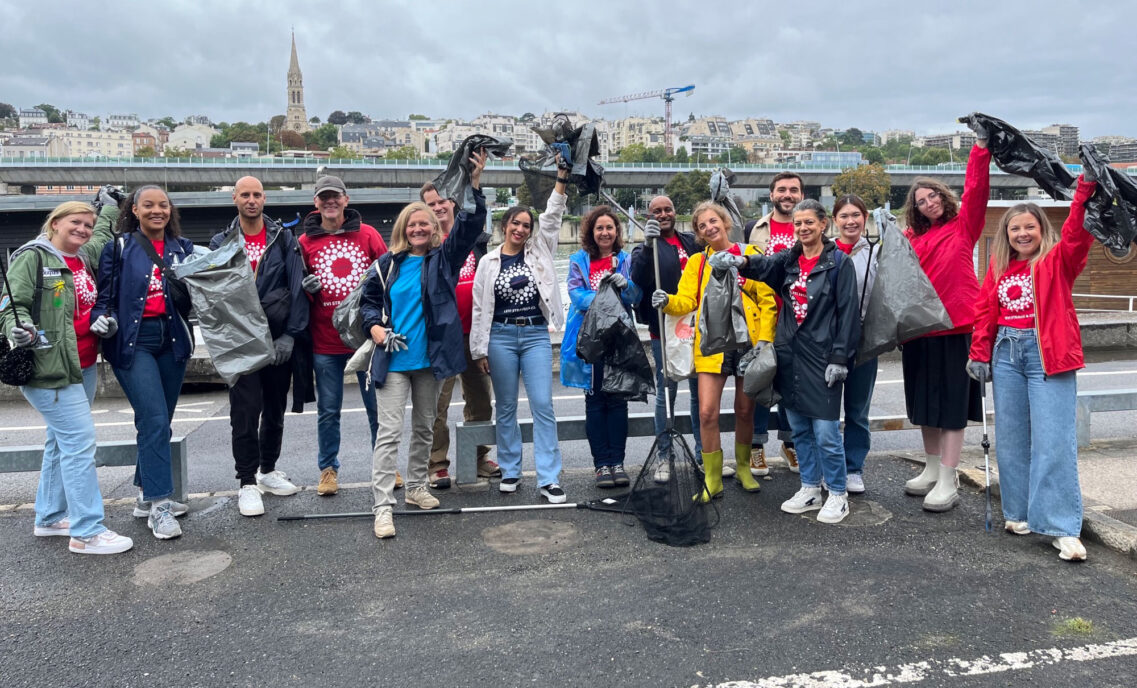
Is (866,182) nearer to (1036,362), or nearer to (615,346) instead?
(615,346)

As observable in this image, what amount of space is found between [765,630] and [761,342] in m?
2.12

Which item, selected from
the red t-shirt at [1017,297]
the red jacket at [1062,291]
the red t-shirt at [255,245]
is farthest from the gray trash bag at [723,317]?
the red t-shirt at [255,245]

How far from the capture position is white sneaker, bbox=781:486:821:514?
5.25m

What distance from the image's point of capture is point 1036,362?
4.51 meters

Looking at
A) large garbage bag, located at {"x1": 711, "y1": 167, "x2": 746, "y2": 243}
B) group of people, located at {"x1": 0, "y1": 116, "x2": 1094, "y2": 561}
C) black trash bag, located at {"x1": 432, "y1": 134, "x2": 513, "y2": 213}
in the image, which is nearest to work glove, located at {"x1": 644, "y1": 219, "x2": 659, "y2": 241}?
group of people, located at {"x1": 0, "y1": 116, "x2": 1094, "y2": 561}

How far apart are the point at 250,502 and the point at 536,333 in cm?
217

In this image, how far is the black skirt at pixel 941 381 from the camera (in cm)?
520

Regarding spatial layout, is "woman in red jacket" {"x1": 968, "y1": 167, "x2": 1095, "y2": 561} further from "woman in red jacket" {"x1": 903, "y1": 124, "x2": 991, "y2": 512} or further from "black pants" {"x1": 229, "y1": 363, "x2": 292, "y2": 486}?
"black pants" {"x1": 229, "y1": 363, "x2": 292, "y2": 486}

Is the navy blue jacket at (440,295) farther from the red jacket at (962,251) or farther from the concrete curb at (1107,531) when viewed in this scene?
the concrete curb at (1107,531)

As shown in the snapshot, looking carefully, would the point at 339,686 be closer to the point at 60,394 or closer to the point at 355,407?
the point at 60,394

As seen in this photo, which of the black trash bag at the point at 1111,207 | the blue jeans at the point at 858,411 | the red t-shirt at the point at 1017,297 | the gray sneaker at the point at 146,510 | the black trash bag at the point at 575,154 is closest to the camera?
the black trash bag at the point at 1111,207

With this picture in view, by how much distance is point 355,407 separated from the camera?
381 inches

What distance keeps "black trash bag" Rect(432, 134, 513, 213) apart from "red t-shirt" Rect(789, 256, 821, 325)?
2.07 metres

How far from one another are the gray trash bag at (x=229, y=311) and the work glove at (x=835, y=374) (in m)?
3.49
